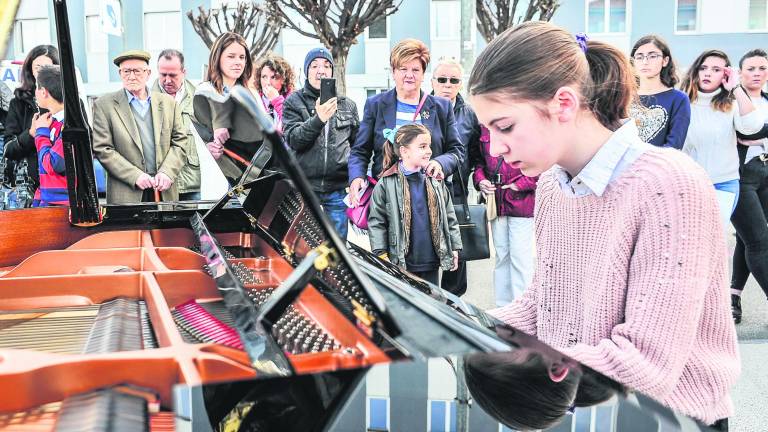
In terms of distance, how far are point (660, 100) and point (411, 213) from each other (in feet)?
5.28

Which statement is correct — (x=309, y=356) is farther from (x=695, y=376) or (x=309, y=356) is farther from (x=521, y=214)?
(x=521, y=214)

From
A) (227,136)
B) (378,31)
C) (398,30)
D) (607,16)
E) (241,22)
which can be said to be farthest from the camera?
(378,31)

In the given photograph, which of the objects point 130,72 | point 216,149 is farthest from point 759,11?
point 216,149

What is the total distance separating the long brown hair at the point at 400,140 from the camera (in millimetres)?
3611

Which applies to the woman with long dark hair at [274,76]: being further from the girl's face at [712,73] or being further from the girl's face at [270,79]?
the girl's face at [712,73]

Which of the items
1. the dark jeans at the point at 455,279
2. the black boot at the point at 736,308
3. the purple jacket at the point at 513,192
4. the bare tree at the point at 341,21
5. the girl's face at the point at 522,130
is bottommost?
the black boot at the point at 736,308

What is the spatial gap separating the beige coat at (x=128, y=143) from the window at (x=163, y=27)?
15.9 m

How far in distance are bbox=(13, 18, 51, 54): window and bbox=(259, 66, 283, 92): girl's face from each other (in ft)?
48.2

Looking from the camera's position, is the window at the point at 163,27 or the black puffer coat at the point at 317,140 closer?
the black puffer coat at the point at 317,140

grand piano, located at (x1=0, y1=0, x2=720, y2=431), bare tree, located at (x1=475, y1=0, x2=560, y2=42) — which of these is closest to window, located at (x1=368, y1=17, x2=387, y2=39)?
bare tree, located at (x1=475, y1=0, x2=560, y2=42)

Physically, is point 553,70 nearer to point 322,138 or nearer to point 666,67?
point 322,138

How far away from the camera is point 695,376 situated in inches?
54.2

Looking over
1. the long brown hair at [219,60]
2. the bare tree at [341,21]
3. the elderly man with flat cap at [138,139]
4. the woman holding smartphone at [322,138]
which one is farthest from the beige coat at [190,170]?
the bare tree at [341,21]

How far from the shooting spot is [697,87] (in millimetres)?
4414
